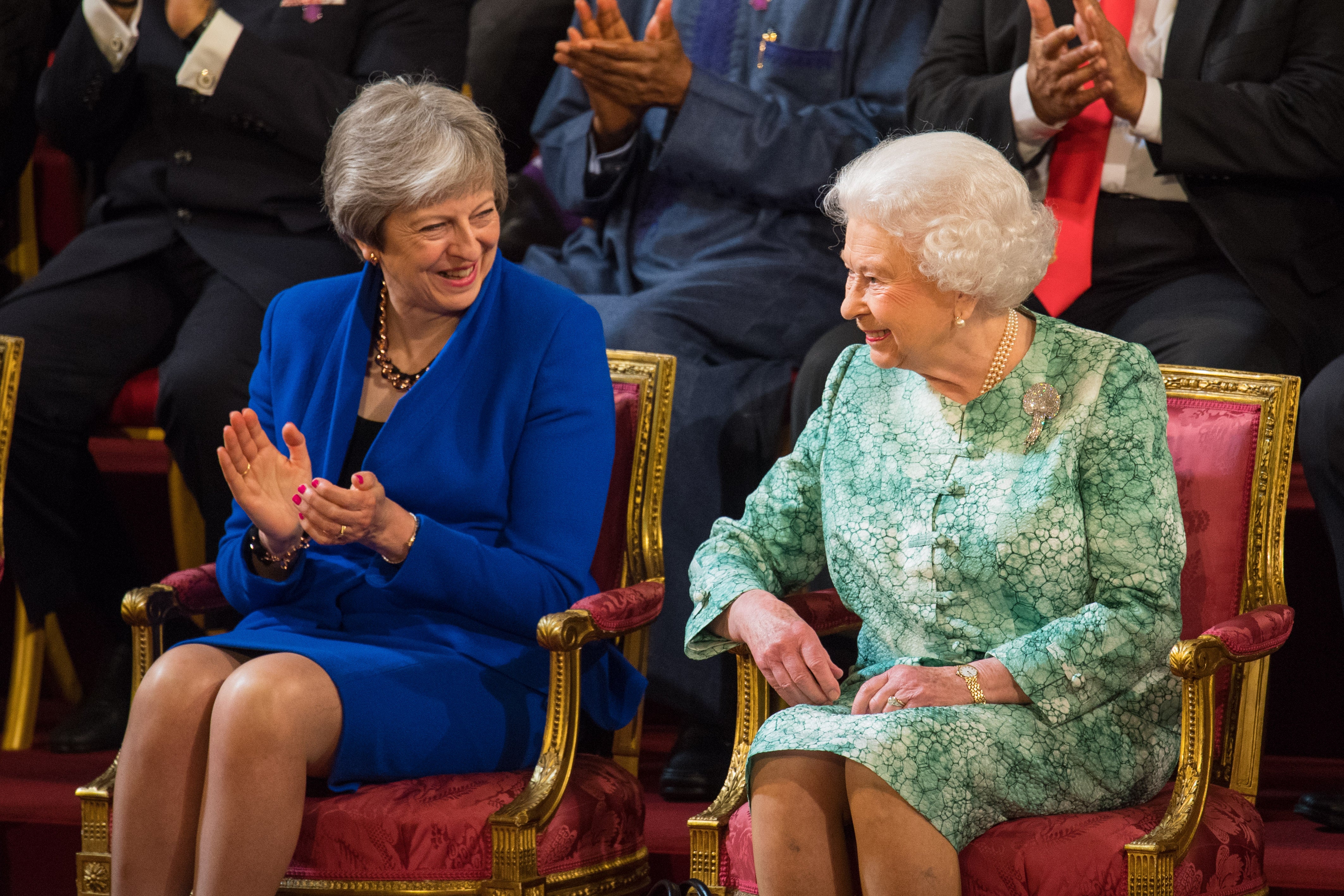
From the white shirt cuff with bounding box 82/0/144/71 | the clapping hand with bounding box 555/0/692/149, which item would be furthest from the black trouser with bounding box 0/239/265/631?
the clapping hand with bounding box 555/0/692/149

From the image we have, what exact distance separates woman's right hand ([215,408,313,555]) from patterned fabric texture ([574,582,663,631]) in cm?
41

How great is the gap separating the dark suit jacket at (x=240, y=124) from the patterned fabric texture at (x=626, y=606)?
1.30 m

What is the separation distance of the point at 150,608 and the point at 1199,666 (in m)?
1.45

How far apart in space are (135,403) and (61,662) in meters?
0.62

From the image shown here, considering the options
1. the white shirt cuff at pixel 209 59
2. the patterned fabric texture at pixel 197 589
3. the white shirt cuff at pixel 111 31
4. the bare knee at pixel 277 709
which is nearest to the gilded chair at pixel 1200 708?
the bare knee at pixel 277 709

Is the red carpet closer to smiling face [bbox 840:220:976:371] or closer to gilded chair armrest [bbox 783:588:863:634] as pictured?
gilded chair armrest [bbox 783:588:863:634]

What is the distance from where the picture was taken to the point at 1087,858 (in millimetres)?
1688

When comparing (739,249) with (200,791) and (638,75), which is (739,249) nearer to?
(638,75)

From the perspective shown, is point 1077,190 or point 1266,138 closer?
point 1266,138

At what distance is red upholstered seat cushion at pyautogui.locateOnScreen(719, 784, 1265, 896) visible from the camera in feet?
5.51

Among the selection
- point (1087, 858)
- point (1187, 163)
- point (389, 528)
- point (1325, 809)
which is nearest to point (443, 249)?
point (389, 528)

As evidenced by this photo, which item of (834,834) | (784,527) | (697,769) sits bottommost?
(697,769)

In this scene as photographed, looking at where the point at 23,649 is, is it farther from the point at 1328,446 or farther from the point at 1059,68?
the point at 1328,446

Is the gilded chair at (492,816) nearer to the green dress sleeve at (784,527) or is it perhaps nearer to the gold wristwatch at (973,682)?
the green dress sleeve at (784,527)
